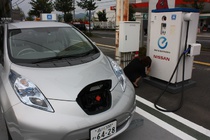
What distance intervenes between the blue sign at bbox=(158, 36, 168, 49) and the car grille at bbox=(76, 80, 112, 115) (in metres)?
2.22

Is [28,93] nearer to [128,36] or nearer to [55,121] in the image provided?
[55,121]

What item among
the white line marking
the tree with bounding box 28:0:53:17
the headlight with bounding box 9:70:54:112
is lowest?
the white line marking

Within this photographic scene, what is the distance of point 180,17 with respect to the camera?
3623 millimetres

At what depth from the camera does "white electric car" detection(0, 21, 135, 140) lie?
1.78 metres

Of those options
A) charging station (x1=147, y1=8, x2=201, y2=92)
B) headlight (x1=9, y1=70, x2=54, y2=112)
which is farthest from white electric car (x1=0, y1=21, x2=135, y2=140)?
charging station (x1=147, y1=8, x2=201, y2=92)

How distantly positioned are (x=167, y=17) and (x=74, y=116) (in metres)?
2.97

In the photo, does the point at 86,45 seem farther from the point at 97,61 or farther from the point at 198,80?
the point at 198,80

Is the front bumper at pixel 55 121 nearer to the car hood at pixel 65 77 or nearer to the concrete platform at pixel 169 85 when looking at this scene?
the car hood at pixel 65 77

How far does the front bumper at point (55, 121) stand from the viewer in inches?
68.4

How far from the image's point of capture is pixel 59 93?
195cm

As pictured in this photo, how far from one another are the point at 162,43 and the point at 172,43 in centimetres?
26

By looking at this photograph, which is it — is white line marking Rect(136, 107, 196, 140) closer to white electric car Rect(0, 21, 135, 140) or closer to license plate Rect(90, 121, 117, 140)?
white electric car Rect(0, 21, 135, 140)

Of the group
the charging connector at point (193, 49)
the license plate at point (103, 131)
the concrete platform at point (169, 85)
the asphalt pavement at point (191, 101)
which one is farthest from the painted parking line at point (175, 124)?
the charging connector at point (193, 49)

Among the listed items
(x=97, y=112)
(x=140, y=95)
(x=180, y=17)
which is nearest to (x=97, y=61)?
(x=97, y=112)
